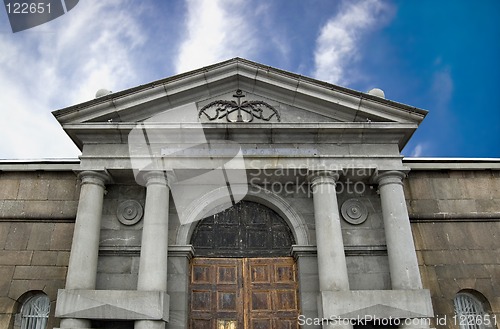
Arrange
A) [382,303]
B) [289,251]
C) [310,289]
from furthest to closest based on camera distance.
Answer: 1. [289,251]
2. [310,289]
3. [382,303]

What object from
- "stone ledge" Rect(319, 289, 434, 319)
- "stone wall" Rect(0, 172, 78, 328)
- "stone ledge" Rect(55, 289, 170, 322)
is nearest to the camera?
"stone ledge" Rect(55, 289, 170, 322)

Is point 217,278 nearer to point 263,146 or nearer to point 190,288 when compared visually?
point 190,288

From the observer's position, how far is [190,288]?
11977 mm

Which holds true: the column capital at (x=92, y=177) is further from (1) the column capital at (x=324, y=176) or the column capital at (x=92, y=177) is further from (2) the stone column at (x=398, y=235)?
(2) the stone column at (x=398, y=235)

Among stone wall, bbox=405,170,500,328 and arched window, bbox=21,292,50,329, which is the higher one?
stone wall, bbox=405,170,500,328

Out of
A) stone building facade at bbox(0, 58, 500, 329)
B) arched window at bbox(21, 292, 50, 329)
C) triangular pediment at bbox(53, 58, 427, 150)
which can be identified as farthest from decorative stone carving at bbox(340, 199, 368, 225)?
arched window at bbox(21, 292, 50, 329)

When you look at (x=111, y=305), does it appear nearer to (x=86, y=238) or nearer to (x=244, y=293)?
(x=86, y=238)

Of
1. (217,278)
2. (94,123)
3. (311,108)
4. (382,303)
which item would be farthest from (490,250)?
(94,123)

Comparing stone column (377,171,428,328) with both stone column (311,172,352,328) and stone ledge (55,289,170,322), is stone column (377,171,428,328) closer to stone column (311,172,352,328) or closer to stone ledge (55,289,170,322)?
stone column (311,172,352,328)

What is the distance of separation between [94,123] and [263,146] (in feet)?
14.5

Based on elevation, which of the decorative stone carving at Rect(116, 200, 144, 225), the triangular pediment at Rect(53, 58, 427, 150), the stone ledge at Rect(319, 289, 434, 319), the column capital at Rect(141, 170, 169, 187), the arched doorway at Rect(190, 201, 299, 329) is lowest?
the stone ledge at Rect(319, 289, 434, 319)

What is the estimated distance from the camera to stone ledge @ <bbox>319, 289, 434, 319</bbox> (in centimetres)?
1066

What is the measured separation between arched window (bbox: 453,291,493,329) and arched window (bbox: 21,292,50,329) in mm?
10493

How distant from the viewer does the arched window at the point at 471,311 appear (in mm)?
12156
